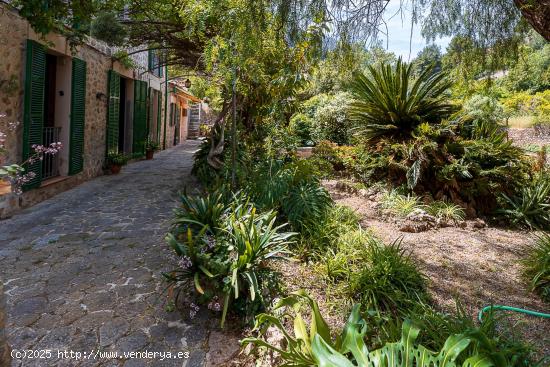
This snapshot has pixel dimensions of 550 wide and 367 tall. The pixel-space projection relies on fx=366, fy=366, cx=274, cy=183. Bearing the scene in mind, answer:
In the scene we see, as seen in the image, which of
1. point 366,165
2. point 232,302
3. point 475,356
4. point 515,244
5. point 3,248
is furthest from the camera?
point 366,165

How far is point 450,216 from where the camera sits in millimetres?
5492

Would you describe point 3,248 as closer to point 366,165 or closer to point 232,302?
point 232,302

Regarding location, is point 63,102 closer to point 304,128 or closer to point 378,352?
point 378,352

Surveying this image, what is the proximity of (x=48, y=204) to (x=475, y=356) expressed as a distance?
6082mm

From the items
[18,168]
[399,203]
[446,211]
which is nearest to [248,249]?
[18,168]

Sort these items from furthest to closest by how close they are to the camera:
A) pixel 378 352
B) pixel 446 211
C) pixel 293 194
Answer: pixel 446 211
pixel 293 194
pixel 378 352

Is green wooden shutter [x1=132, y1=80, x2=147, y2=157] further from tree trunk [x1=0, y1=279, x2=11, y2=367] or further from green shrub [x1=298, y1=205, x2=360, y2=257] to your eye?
tree trunk [x1=0, y1=279, x2=11, y2=367]

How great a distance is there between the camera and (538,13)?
2654mm

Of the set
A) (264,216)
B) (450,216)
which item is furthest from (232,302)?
(450,216)

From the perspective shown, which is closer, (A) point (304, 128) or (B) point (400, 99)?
(B) point (400, 99)

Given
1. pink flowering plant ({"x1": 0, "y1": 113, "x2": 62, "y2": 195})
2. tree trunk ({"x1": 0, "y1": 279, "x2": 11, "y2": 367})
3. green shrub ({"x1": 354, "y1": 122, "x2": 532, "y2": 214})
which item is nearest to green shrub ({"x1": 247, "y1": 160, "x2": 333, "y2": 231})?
green shrub ({"x1": 354, "y1": 122, "x2": 532, "y2": 214})

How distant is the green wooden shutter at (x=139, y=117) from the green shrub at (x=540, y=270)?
9667mm

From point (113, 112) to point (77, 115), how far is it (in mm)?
1964

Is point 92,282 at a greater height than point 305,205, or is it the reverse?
point 305,205
